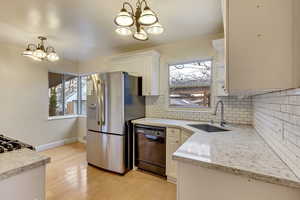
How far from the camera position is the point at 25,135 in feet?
11.1

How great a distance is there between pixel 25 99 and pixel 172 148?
3433 mm

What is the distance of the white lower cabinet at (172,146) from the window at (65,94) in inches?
132

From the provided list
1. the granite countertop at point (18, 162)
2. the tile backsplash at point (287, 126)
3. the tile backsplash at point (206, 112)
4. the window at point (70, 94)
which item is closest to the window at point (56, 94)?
the window at point (70, 94)

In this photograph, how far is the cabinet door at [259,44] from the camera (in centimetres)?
76

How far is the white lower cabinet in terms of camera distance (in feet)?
7.41

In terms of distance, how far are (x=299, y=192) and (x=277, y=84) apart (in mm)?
581

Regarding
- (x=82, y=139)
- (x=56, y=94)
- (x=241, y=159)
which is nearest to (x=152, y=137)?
(x=241, y=159)

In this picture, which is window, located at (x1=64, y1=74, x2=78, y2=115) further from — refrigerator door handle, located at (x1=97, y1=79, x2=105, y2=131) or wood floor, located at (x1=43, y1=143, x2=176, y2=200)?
refrigerator door handle, located at (x1=97, y1=79, x2=105, y2=131)

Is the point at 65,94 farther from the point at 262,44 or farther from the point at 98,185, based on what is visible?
the point at 262,44

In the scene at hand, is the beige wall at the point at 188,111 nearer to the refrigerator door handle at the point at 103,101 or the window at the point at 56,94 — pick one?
the refrigerator door handle at the point at 103,101

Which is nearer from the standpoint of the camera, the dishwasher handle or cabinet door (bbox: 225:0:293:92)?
cabinet door (bbox: 225:0:293:92)

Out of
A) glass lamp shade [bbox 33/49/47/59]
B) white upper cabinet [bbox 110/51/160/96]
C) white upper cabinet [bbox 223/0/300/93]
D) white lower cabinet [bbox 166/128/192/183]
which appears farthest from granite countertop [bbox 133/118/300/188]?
glass lamp shade [bbox 33/49/47/59]

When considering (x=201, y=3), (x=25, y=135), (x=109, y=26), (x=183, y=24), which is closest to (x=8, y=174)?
(x=109, y=26)

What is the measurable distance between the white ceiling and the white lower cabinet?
1.65m
